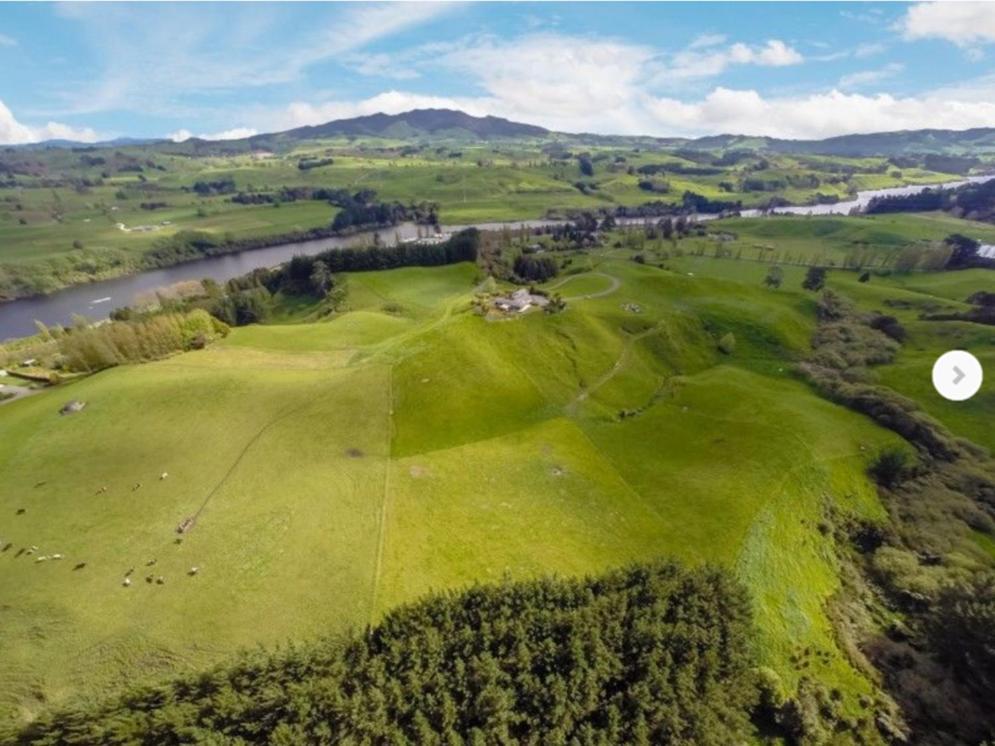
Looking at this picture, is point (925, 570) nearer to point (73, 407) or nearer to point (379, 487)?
point (379, 487)

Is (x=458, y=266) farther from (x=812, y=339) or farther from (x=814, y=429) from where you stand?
(x=814, y=429)

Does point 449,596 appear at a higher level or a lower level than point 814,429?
higher

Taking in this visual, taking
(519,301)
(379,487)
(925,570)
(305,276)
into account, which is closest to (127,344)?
(379,487)

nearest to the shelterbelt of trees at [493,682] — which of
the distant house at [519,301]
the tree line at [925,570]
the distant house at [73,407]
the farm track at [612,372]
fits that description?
the tree line at [925,570]

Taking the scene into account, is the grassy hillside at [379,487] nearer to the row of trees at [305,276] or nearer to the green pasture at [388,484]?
the green pasture at [388,484]

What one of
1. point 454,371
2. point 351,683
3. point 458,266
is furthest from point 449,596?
point 458,266
